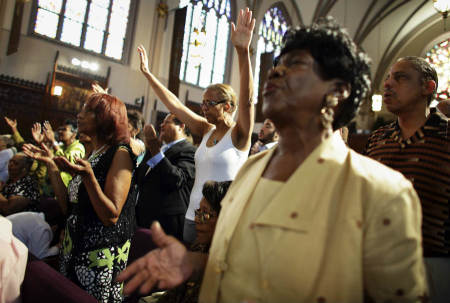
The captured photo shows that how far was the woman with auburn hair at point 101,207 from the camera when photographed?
1604 mm

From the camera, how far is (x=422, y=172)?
1384 millimetres

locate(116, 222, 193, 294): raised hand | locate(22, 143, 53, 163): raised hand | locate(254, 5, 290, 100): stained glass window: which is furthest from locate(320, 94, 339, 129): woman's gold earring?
locate(254, 5, 290, 100): stained glass window

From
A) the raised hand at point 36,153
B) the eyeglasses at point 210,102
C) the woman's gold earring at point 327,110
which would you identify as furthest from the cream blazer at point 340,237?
the raised hand at point 36,153

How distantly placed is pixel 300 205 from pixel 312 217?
40mm

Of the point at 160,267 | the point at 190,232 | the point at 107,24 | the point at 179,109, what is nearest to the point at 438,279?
the point at 160,267

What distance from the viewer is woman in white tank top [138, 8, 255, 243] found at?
1.61 m

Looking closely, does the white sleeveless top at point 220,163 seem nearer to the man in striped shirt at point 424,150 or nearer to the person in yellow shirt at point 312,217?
the man in striped shirt at point 424,150

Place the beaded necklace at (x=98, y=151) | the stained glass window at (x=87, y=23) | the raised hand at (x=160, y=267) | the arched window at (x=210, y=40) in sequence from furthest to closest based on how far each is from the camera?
the arched window at (x=210, y=40), the stained glass window at (x=87, y=23), the beaded necklace at (x=98, y=151), the raised hand at (x=160, y=267)

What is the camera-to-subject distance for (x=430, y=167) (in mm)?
1380

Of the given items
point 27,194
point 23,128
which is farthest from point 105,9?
point 27,194

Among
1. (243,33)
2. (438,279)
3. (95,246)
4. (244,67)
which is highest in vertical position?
(243,33)

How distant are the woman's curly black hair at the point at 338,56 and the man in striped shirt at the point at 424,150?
60 cm

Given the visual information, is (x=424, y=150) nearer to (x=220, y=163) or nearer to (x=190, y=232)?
(x=220, y=163)

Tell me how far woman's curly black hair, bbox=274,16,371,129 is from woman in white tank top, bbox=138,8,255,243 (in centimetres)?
59
